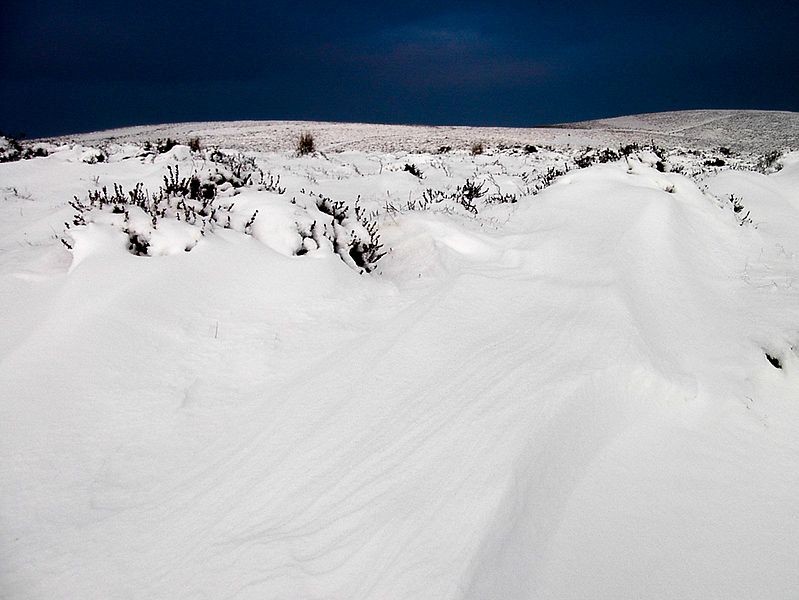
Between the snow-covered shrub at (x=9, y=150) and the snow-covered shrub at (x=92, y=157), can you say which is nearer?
the snow-covered shrub at (x=92, y=157)

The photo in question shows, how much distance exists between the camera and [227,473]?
1.96 m

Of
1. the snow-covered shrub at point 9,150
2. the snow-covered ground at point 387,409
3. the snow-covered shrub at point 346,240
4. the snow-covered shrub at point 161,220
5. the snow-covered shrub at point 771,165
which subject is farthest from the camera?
the snow-covered shrub at point 771,165

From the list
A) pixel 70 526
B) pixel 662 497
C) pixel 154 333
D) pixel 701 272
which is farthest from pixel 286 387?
pixel 701 272

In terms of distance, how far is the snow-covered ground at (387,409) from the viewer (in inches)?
60.7

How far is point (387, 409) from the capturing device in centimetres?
221

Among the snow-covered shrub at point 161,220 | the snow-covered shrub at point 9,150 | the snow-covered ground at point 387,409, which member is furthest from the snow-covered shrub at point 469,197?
the snow-covered shrub at point 9,150

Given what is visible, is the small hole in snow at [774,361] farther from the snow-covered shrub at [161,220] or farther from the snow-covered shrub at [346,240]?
the snow-covered shrub at [161,220]

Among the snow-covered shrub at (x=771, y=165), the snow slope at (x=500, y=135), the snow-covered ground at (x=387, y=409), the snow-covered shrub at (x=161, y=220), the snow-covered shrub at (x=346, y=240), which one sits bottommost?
the snow-covered ground at (x=387, y=409)

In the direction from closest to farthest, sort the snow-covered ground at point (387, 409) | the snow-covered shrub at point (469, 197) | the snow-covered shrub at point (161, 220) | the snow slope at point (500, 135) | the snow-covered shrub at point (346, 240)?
the snow-covered ground at point (387, 409) < the snow-covered shrub at point (161, 220) < the snow-covered shrub at point (346, 240) < the snow-covered shrub at point (469, 197) < the snow slope at point (500, 135)

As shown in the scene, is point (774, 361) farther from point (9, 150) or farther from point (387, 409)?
point (9, 150)

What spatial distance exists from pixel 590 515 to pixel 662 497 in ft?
1.06

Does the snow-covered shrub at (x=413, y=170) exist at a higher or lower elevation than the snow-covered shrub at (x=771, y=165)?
lower

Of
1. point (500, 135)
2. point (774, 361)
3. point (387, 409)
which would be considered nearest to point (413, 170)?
point (774, 361)

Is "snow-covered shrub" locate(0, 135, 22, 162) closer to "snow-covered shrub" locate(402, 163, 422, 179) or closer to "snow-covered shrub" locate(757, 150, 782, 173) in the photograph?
"snow-covered shrub" locate(402, 163, 422, 179)
